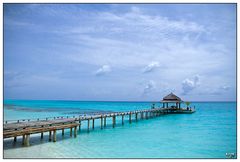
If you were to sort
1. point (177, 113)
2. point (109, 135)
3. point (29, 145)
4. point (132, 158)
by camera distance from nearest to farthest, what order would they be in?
1. point (132, 158)
2. point (29, 145)
3. point (109, 135)
4. point (177, 113)

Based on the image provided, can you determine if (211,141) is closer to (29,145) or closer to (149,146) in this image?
(149,146)

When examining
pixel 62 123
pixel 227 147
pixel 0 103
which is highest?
pixel 0 103

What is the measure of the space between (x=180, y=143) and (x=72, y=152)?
344 inches

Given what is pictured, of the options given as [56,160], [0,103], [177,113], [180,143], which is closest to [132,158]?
[56,160]

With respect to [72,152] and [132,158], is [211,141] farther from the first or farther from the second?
[72,152]

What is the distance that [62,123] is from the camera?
2342 centimetres

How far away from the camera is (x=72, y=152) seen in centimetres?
1762

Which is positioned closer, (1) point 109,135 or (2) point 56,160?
(2) point 56,160

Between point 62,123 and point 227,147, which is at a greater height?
point 62,123

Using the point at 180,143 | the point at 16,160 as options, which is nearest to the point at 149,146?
the point at 180,143

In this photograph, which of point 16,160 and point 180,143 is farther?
point 180,143

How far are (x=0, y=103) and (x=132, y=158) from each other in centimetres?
800

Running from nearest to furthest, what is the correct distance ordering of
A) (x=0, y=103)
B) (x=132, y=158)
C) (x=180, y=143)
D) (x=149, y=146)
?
(x=0, y=103) → (x=132, y=158) → (x=149, y=146) → (x=180, y=143)

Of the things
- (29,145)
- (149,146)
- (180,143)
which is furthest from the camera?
(180,143)
